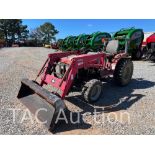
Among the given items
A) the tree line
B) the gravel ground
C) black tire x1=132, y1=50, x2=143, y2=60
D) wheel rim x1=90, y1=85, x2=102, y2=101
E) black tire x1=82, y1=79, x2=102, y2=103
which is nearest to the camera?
the gravel ground

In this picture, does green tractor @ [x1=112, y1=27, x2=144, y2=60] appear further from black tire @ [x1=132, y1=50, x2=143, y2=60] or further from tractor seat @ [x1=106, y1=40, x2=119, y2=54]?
tractor seat @ [x1=106, y1=40, x2=119, y2=54]

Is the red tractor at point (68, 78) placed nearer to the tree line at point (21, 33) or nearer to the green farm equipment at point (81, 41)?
the green farm equipment at point (81, 41)

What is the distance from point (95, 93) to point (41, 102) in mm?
1399

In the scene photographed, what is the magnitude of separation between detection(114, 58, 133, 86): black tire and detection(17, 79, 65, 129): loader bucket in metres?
2.65


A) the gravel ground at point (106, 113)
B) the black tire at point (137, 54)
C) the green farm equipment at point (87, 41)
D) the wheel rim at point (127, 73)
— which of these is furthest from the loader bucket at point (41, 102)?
the black tire at point (137, 54)

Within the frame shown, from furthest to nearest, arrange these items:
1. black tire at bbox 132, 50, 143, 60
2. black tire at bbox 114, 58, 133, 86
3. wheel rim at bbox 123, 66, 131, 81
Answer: black tire at bbox 132, 50, 143, 60 → wheel rim at bbox 123, 66, 131, 81 → black tire at bbox 114, 58, 133, 86

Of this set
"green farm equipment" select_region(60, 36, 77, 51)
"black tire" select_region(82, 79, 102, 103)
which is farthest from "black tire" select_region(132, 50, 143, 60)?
"black tire" select_region(82, 79, 102, 103)

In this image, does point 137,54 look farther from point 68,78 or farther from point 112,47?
point 68,78

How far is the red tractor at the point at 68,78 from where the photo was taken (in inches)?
176

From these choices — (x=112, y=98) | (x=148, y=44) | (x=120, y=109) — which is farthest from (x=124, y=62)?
(x=148, y=44)

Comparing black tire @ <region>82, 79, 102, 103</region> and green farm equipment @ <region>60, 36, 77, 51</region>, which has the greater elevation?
green farm equipment @ <region>60, 36, 77, 51</region>

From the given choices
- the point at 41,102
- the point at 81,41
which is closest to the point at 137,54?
the point at 81,41

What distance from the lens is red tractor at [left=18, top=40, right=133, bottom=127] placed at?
14.7 ft

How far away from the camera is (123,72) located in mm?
6621
